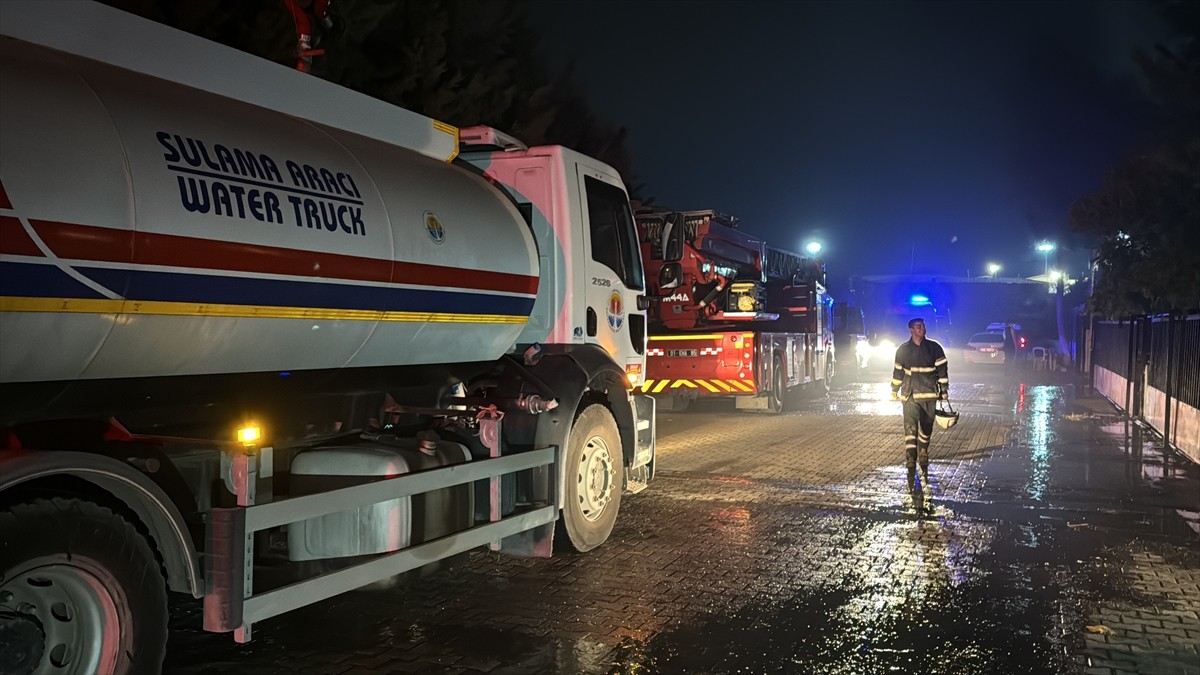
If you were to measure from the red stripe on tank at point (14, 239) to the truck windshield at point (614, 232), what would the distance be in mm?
4582

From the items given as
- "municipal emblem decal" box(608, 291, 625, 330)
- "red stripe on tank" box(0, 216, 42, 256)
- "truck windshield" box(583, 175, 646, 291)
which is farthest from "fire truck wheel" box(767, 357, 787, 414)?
"red stripe on tank" box(0, 216, 42, 256)

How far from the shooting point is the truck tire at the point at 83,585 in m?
3.51

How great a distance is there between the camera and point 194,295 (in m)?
4.14

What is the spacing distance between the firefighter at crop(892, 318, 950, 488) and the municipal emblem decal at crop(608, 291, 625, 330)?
367 cm

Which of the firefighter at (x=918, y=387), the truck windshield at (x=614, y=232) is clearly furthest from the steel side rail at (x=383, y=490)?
the firefighter at (x=918, y=387)

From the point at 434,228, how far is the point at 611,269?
2.52 m

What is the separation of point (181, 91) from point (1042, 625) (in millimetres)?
5463

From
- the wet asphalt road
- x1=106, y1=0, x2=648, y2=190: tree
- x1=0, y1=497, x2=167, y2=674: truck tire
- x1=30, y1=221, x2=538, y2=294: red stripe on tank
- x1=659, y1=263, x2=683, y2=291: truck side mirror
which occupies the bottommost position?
the wet asphalt road

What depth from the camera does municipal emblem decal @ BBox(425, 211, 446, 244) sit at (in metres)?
5.59

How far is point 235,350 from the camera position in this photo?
14.8ft

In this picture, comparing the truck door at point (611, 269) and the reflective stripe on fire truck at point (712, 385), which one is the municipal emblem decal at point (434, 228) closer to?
the truck door at point (611, 269)

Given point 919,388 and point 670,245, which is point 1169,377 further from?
→ point 670,245

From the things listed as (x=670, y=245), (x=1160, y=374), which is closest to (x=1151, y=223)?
(x=1160, y=374)

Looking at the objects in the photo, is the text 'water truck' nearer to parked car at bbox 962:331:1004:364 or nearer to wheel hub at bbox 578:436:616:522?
wheel hub at bbox 578:436:616:522
